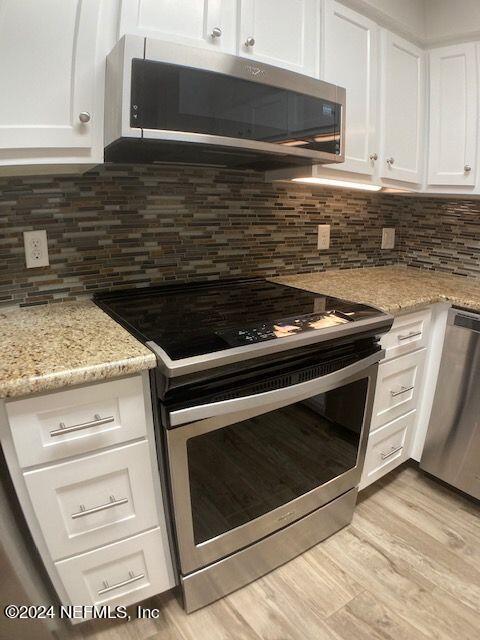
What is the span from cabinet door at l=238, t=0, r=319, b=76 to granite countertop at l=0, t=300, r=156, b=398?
3.11 ft

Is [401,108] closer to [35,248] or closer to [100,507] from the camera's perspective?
[35,248]

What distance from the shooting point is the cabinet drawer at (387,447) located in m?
1.55

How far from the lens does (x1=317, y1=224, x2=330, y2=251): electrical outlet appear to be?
1.94 m

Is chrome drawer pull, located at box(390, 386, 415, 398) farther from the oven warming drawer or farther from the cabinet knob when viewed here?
the cabinet knob

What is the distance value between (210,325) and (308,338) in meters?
0.30

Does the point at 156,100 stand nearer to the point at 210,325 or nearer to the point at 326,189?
the point at 210,325

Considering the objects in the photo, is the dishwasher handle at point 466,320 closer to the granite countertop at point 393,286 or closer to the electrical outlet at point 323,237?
the granite countertop at point 393,286

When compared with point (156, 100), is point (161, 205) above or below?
below

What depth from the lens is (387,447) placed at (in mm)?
1628

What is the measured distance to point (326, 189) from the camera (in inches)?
75.0

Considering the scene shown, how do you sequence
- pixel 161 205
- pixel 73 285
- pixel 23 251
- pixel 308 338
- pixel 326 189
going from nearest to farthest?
pixel 308 338 → pixel 23 251 → pixel 73 285 → pixel 161 205 → pixel 326 189

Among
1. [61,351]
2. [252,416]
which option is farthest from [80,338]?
[252,416]

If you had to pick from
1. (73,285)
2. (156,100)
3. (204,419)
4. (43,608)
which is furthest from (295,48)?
(43,608)

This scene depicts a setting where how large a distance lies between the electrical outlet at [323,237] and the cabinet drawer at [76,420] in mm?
1339
